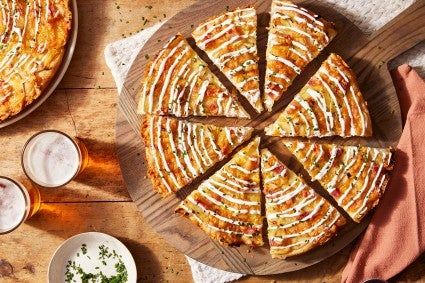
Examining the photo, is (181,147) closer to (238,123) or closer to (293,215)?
(238,123)

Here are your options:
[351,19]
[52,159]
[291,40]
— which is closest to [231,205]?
[291,40]

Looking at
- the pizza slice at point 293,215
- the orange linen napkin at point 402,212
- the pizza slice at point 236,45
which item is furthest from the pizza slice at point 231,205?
the orange linen napkin at point 402,212

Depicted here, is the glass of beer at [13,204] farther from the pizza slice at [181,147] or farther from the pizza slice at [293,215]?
the pizza slice at [293,215]

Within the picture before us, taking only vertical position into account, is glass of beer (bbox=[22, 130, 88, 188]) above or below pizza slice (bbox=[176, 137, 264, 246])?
above

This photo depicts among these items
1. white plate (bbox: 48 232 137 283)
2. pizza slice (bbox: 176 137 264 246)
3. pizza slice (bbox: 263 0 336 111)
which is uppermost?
pizza slice (bbox: 263 0 336 111)

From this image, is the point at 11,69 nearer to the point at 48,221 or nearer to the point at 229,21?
the point at 48,221

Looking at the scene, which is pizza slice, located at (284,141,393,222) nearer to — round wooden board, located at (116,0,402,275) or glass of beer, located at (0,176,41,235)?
round wooden board, located at (116,0,402,275)

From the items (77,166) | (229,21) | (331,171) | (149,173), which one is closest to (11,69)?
(77,166)

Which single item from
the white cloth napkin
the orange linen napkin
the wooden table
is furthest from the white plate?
the orange linen napkin
